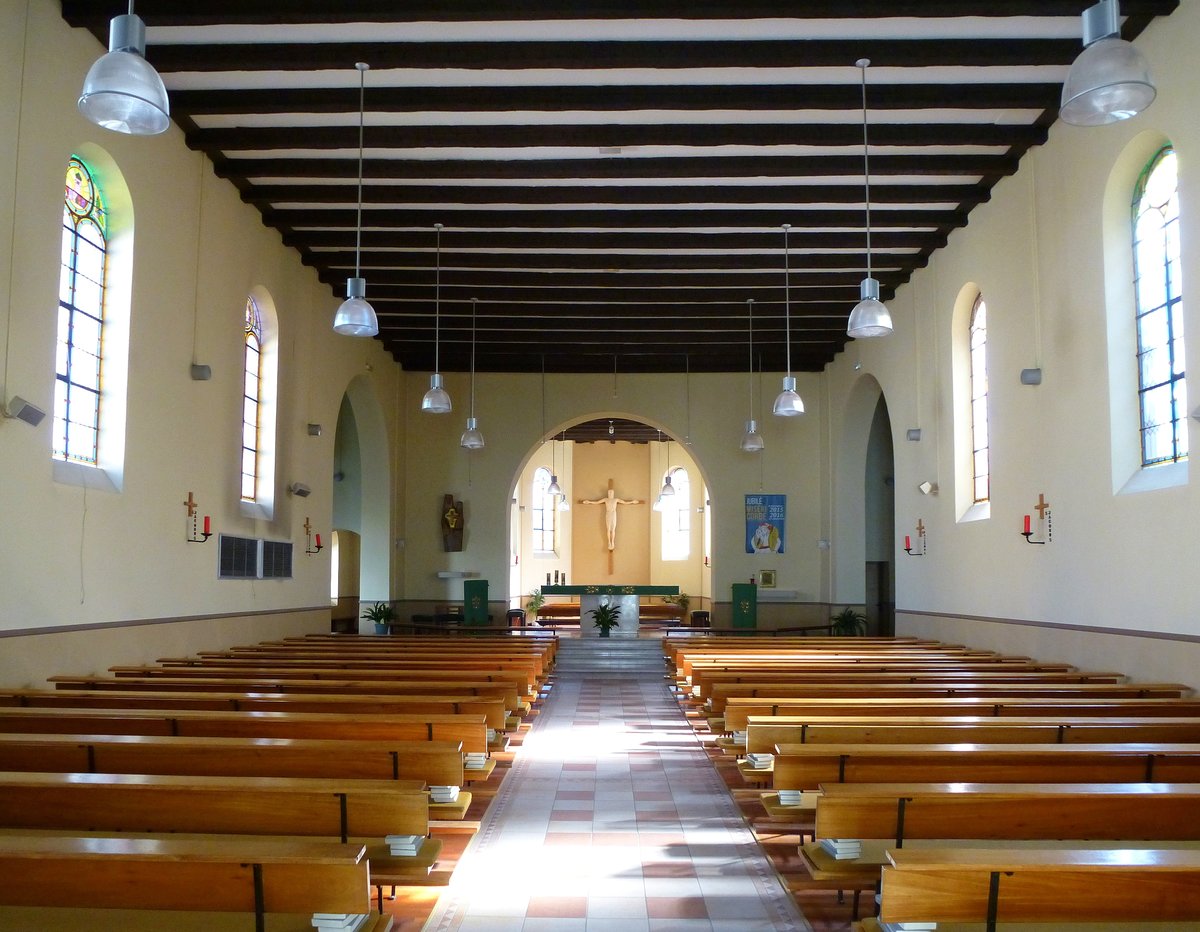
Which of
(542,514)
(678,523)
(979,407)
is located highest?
(979,407)

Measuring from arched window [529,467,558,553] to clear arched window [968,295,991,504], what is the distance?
1434 cm

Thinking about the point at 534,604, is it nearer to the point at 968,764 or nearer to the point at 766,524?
the point at 766,524

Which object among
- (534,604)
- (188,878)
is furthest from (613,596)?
(188,878)

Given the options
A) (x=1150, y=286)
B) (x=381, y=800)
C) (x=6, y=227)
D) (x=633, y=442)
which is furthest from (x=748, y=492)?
(x=381, y=800)

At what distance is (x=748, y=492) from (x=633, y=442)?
8.47m

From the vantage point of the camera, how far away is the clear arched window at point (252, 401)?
10.5 metres

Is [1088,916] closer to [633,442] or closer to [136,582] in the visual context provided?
[136,582]

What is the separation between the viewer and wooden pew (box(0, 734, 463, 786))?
11.9 ft

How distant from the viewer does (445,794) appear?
13.3 ft

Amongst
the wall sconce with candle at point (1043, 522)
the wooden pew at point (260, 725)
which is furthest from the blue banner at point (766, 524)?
the wooden pew at point (260, 725)

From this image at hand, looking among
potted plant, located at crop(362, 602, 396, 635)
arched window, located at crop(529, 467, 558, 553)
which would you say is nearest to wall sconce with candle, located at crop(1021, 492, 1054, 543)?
potted plant, located at crop(362, 602, 396, 635)

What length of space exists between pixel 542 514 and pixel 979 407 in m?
15.3

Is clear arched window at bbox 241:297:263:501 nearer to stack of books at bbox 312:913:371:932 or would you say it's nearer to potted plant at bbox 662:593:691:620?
stack of books at bbox 312:913:371:932

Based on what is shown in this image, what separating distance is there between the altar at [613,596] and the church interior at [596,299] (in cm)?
245
